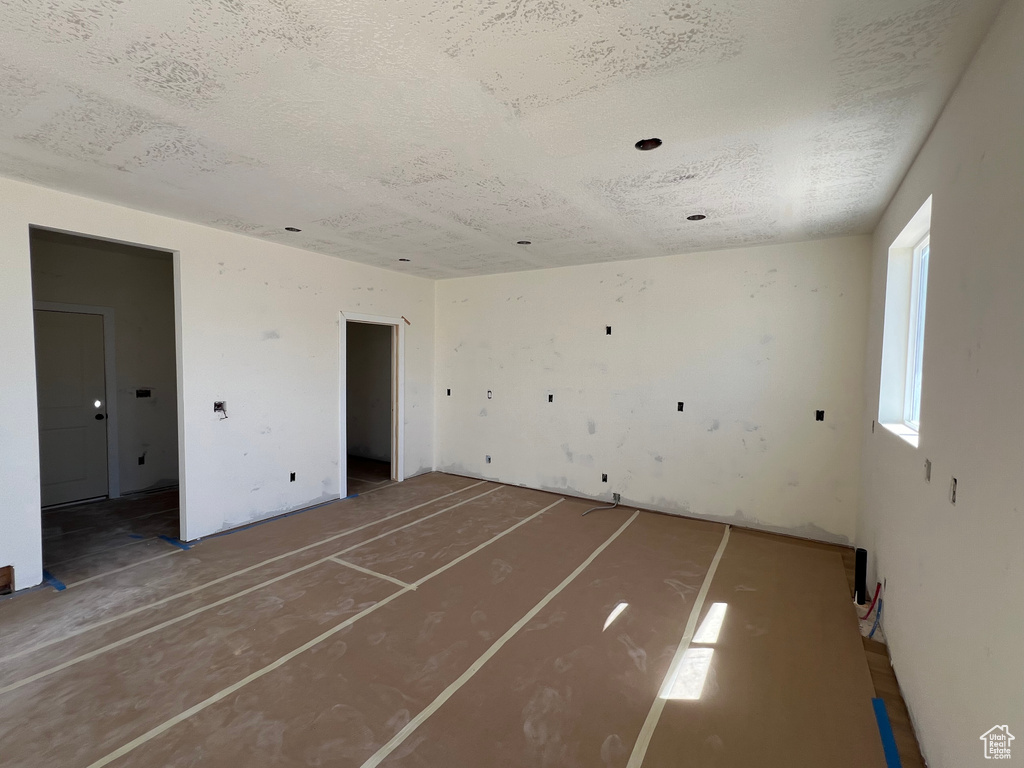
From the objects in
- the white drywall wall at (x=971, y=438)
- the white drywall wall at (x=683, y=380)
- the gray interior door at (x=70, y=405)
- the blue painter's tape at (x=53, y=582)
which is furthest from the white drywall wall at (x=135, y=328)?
the white drywall wall at (x=971, y=438)

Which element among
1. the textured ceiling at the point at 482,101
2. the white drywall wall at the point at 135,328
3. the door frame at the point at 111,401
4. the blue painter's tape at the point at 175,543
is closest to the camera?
the textured ceiling at the point at 482,101

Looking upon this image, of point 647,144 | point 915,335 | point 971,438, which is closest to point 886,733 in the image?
point 971,438

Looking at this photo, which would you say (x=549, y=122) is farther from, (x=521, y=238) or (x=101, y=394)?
(x=101, y=394)

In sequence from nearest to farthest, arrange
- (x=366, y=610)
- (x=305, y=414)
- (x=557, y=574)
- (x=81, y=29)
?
(x=81, y=29) < (x=366, y=610) < (x=557, y=574) < (x=305, y=414)

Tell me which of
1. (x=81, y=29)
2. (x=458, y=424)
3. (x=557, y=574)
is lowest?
(x=557, y=574)

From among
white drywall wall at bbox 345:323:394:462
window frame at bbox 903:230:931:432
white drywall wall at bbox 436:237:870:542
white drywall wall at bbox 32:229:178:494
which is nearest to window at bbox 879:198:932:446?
window frame at bbox 903:230:931:432

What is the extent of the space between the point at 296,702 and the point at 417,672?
0.55m

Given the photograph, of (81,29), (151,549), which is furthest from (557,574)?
(81,29)

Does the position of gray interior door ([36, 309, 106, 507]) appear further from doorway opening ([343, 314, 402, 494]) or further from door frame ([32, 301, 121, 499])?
doorway opening ([343, 314, 402, 494])

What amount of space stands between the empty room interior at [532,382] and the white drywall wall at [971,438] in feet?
0.06

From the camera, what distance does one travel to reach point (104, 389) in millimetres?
5062

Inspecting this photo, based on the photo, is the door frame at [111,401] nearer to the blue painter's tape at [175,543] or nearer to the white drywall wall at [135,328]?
the white drywall wall at [135,328]

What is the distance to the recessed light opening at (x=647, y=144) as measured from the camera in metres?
2.20

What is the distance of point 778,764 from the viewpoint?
70.9 inches
